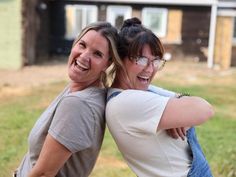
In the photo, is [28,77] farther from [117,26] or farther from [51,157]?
[51,157]

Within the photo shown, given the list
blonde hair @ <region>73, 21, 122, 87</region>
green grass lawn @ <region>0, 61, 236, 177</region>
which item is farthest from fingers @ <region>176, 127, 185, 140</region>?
green grass lawn @ <region>0, 61, 236, 177</region>

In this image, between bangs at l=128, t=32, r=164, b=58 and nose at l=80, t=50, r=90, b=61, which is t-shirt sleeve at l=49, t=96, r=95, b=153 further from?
bangs at l=128, t=32, r=164, b=58

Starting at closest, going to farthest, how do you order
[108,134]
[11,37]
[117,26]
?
[108,134] → [11,37] → [117,26]

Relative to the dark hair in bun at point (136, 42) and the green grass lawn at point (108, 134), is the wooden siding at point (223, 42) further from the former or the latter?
the dark hair in bun at point (136, 42)

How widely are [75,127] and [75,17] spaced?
1995 cm

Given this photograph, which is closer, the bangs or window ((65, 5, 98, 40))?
the bangs

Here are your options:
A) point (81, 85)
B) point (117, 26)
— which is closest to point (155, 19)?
point (117, 26)

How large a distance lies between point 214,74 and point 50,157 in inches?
600

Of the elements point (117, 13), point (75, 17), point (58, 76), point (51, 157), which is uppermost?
point (51, 157)

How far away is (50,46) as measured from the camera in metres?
21.1

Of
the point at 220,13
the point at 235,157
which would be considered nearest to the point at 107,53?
the point at 235,157

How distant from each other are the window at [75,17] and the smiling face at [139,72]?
19385 mm

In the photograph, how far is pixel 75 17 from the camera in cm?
2161

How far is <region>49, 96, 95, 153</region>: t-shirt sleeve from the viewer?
6.46 feet
